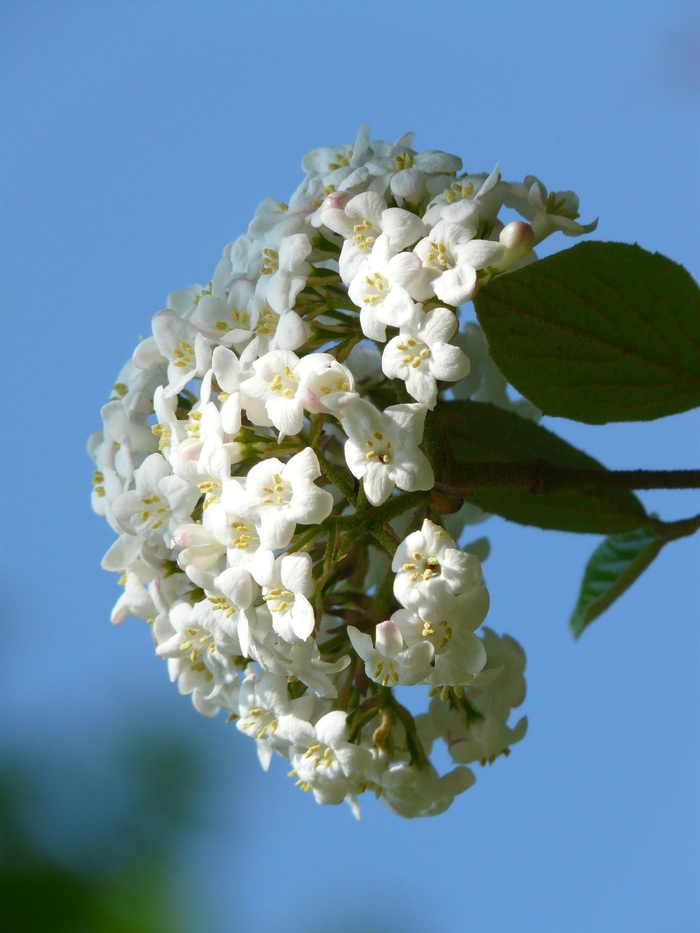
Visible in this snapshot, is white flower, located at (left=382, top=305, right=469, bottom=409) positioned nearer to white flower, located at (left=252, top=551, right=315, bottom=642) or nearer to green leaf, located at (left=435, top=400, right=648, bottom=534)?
white flower, located at (left=252, top=551, right=315, bottom=642)

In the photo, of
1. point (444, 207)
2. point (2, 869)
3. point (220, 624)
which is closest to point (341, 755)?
point (220, 624)

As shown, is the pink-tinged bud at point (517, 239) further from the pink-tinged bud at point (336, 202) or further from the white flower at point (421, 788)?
the white flower at point (421, 788)

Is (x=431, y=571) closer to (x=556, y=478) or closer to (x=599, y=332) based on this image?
(x=556, y=478)

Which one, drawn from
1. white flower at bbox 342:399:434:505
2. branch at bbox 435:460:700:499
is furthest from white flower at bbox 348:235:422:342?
branch at bbox 435:460:700:499

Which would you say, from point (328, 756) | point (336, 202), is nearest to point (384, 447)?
point (336, 202)

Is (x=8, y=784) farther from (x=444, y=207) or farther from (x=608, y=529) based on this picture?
(x=444, y=207)
